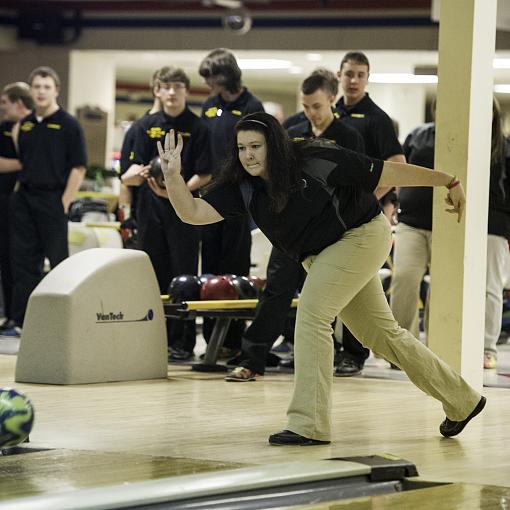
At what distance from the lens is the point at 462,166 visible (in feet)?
20.3

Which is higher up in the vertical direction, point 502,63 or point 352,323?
point 502,63

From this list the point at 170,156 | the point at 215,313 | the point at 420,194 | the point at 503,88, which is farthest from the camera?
the point at 503,88

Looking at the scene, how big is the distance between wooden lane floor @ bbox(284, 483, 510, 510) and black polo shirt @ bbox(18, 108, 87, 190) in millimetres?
4993

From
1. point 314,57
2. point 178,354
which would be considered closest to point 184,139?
point 178,354

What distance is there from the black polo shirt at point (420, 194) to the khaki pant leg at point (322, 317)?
2.78 metres

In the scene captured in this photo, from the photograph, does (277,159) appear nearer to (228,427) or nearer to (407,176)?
(407,176)

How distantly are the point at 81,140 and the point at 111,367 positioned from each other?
237cm

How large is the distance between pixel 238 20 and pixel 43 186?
9098 millimetres

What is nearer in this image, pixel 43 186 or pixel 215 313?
pixel 215 313

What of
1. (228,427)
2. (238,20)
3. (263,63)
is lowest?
(228,427)

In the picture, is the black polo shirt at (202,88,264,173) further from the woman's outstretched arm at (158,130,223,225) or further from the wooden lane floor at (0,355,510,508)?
the woman's outstretched arm at (158,130,223,225)

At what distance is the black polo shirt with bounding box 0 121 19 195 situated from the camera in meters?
8.65

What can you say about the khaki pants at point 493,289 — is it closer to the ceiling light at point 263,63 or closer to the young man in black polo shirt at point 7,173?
the young man in black polo shirt at point 7,173

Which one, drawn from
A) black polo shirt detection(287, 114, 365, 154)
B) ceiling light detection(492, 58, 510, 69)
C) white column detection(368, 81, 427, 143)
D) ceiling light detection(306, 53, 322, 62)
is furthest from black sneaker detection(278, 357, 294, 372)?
white column detection(368, 81, 427, 143)
